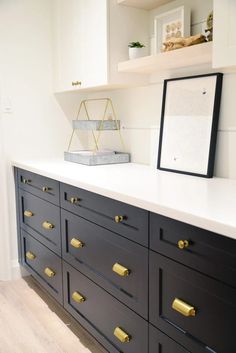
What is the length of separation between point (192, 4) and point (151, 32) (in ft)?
1.17

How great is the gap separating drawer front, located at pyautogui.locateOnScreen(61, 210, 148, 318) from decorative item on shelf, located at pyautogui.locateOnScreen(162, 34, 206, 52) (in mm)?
901

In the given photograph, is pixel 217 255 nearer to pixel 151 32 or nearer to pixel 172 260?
pixel 172 260

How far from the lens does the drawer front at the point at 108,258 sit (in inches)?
56.6

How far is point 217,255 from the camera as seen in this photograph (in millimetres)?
1074

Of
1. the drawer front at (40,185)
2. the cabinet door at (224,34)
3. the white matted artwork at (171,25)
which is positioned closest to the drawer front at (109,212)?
the drawer front at (40,185)

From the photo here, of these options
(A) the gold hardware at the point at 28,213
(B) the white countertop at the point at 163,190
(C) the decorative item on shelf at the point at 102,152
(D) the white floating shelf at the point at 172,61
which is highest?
(D) the white floating shelf at the point at 172,61

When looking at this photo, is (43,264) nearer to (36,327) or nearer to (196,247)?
(36,327)

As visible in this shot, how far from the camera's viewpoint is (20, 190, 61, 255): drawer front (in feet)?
7.12

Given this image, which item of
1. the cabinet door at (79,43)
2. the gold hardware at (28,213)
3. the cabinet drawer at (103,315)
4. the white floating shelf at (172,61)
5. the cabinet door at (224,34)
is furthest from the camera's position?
the gold hardware at (28,213)

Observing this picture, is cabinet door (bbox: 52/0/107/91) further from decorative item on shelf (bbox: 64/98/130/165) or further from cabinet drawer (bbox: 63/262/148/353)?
cabinet drawer (bbox: 63/262/148/353)

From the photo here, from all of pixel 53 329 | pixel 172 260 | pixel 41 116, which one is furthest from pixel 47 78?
pixel 172 260

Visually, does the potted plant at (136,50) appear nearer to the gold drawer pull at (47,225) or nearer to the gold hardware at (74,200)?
the gold hardware at (74,200)

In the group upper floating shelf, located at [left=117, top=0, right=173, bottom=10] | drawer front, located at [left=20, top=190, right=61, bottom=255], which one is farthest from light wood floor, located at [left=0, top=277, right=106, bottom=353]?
upper floating shelf, located at [left=117, top=0, right=173, bottom=10]

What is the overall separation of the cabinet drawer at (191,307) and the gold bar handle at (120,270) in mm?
164
